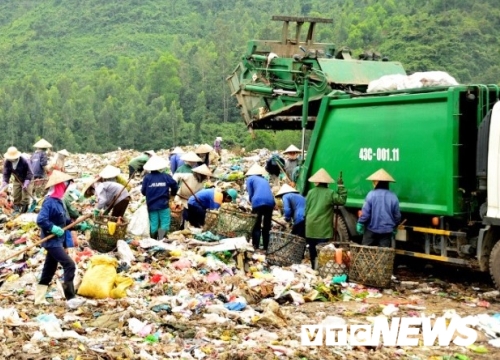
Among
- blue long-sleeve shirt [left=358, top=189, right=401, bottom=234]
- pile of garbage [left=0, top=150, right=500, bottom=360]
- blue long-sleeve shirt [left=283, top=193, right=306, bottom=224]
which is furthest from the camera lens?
blue long-sleeve shirt [left=283, top=193, right=306, bottom=224]

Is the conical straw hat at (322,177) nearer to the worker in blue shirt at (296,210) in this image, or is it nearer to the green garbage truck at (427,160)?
the green garbage truck at (427,160)

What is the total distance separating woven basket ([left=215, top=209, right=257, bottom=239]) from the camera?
943cm

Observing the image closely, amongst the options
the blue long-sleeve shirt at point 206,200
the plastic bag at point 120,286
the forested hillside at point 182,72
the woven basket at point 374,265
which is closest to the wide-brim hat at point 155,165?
the blue long-sleeve shirt at point 206,200

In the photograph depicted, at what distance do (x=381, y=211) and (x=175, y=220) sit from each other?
349 centimetres

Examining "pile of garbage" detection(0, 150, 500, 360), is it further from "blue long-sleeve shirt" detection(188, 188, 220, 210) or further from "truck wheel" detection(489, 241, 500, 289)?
"blue long-sleeve shirt" detection(188, 188, 220, 210)

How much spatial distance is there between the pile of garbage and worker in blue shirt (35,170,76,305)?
0.53 ft

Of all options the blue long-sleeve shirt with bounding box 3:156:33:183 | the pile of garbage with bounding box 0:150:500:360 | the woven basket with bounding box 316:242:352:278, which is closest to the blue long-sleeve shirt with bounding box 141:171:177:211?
the pile of garbage with bounding box 0:150:500:360

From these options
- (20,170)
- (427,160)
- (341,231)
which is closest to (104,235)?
(341,231)

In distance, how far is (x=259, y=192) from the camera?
31.3 feet

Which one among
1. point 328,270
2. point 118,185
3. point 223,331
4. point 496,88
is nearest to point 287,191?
point 328,270

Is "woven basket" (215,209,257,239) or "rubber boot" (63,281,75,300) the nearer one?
"rubber boot" (63,281,75,300)

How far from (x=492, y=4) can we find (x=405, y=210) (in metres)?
58.2

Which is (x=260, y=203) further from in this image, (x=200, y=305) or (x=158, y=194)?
(x=200, y=305)

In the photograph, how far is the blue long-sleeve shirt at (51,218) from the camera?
6941mm
